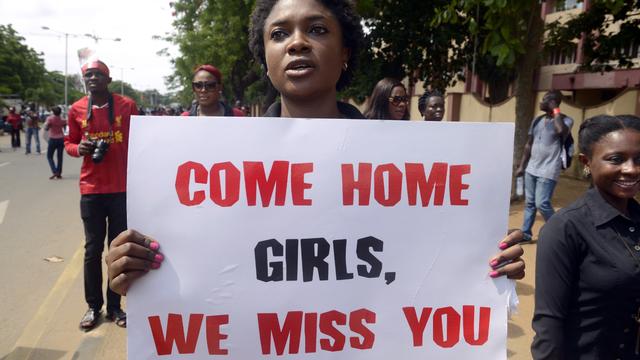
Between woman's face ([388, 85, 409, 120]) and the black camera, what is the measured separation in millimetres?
2131

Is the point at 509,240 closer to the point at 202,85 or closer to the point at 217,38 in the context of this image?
the point at 202,85

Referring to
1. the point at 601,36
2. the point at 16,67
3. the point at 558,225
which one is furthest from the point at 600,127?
the point at 16,67

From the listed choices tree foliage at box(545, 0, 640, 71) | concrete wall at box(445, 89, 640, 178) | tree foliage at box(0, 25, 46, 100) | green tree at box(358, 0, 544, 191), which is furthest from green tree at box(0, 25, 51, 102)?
tree foliage at box(545, 0, 640, 71)

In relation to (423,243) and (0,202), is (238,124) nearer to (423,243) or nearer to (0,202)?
(423,243)

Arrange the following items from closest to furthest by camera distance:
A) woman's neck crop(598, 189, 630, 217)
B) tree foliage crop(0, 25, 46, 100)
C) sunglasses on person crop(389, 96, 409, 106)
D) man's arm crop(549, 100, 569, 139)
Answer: woman's neck crop(598, 189, 630, 217)
sunglasses on person crop(389, 96, 409, 106)
man's arm crop(549, 100, 569, 139)
tree foliage crop(0, 25, 46, 100)

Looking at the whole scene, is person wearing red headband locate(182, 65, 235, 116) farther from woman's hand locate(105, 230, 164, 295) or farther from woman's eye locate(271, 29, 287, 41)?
woman's hand locate(105, 230, 164, 295)

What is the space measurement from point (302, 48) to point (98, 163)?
7.95 ft

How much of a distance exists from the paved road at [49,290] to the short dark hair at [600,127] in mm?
1789

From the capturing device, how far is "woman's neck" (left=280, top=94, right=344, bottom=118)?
5.11ft

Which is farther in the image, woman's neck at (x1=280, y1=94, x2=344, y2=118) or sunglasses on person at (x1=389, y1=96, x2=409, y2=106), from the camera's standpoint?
sunglasses on person at (x1=389, y1=96, x2=409, y2=106)

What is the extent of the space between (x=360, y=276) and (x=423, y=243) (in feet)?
0.68

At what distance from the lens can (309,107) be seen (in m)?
1.57

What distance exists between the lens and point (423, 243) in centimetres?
146

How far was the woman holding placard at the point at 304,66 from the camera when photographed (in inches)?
53.4
